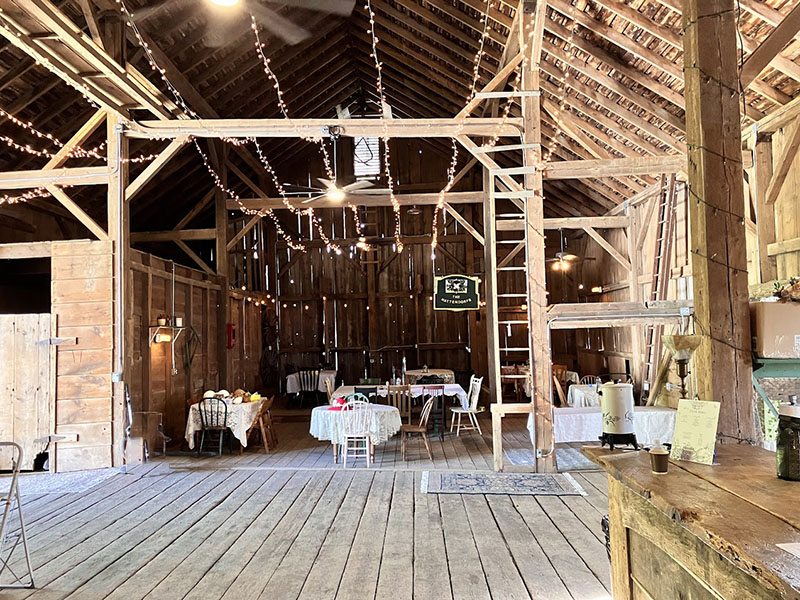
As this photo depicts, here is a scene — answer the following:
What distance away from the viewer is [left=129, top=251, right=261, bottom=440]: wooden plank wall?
7.50 metres

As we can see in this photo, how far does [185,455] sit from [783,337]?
7.15 meters

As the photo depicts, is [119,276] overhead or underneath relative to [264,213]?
underneath

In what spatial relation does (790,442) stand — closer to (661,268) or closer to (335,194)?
(661,268)

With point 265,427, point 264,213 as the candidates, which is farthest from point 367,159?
point 265,427

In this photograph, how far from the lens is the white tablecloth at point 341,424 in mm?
6785

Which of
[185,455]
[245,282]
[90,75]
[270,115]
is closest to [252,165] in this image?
[270,115]

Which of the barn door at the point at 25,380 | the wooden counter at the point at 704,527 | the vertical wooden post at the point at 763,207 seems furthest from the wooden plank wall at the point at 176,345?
the vertical wooden post at the point at 763,207

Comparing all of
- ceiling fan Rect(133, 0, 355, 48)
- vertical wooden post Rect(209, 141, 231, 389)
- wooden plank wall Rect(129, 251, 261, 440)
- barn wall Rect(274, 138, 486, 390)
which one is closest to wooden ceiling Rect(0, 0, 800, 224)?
ceiling fan Rect(133, 0, 355, 48)

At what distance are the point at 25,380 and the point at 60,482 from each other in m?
1.50

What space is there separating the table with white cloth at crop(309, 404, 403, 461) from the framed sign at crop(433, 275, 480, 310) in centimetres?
331

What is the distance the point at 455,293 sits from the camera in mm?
10000

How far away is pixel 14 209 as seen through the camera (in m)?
8.18

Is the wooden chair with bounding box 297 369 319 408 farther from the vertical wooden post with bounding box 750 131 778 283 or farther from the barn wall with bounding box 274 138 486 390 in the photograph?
the vertical wooden post with bounding box 750 131 778 283

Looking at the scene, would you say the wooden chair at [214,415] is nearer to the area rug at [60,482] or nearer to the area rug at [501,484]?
the area rug at [60,482]
